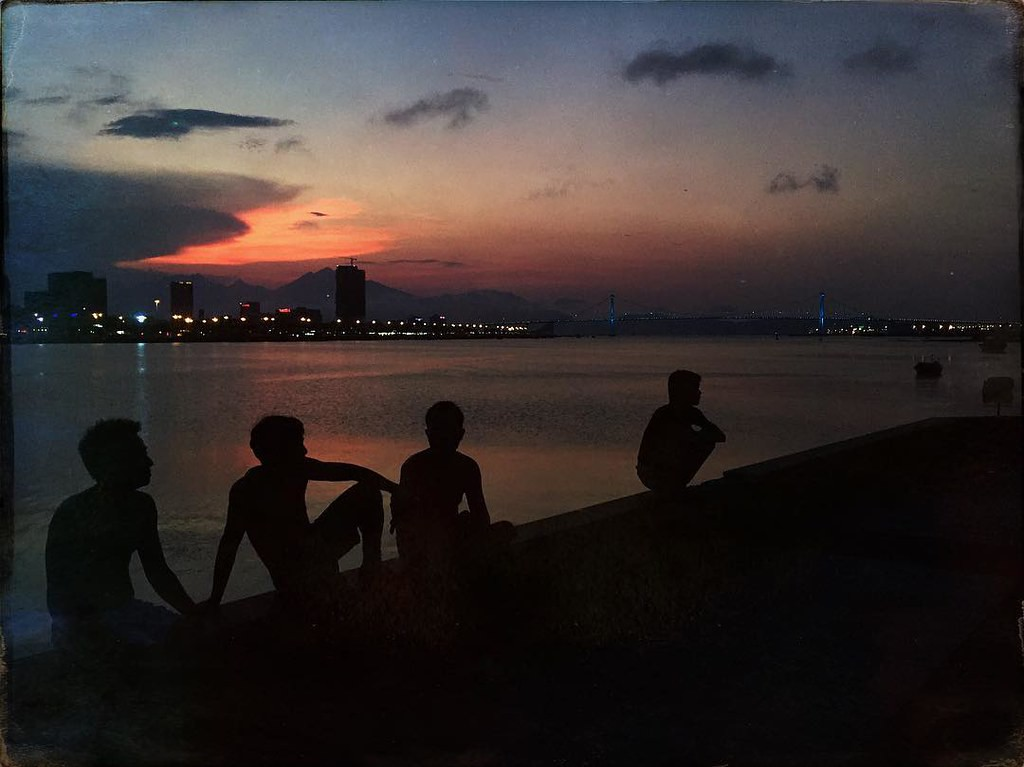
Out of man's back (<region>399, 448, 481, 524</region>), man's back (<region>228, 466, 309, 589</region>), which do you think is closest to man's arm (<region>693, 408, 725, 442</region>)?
man's back (<region>399, 448, 481, 524</region>)

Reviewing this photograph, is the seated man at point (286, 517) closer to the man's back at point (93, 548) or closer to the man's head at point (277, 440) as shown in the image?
the man's head at point (277, 440)

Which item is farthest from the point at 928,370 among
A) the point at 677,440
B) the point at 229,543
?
the point at 229,543

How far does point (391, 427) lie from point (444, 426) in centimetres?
2998

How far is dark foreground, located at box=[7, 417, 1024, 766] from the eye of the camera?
2.74 metres

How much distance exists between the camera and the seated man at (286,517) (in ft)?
10.9

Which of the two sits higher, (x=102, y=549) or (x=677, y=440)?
(x=677, y=440)

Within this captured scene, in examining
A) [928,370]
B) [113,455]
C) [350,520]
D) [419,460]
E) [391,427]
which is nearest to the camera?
[113,455]

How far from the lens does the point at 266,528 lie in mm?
3395

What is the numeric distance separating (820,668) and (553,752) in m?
1.27

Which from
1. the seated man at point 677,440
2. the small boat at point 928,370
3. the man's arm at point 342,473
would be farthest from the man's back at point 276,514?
the small boat at point 928,370

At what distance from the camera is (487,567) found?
157 inches

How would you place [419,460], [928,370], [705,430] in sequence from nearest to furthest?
[419,460] < [705,430] < [928,370]

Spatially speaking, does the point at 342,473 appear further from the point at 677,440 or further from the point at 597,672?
the point at 677,440

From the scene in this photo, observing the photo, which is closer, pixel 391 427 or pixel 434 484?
pixel 434 484
